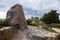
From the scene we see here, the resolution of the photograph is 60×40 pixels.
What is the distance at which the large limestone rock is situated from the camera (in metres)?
15.9

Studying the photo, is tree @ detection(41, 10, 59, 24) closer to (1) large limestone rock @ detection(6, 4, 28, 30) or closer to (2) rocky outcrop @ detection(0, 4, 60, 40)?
(2) rocky outcrop @ detection(0, 4, 60, 40)

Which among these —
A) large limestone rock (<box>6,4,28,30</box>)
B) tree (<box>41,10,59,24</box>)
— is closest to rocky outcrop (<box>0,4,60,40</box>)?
large limestone rock (<box>6,4,28,30</box>)

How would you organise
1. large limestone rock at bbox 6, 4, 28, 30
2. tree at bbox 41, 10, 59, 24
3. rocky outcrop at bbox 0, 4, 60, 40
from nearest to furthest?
rocky outcrop at bbox 0, 4, 60, 40 < large limestone rock at bbox 6, 4, 28, 30 < tree at bbox 41, 10, 59, 24

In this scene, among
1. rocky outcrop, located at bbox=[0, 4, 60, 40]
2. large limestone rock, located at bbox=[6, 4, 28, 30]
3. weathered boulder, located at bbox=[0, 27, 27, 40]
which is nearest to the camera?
weathered boulder, located at bbox=[0, 27, 27, 40]

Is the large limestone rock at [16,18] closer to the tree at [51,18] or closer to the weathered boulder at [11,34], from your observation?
the weathered boulder at [11,34]

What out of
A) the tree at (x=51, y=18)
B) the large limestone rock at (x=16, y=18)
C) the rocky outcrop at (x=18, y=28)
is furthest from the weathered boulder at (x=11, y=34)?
the tree at (x=51, y=18)

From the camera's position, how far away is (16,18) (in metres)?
16.0

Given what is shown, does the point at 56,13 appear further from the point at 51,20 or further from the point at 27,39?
the point at 27,39

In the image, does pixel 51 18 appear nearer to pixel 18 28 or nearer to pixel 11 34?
pixel 18 28

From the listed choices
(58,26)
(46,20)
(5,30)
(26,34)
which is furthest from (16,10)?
(46,20)

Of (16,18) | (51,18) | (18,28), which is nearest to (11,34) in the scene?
(18,28)

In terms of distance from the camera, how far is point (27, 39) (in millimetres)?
15359

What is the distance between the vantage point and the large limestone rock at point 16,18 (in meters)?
15.9

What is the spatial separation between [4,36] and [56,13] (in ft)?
68.3
